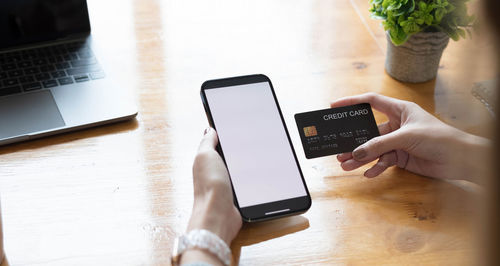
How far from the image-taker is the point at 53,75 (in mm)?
963

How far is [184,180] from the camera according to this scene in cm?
84

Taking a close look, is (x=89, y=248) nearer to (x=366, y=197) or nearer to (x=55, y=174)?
(x=55, y=174)

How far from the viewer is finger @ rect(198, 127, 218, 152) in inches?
30.6

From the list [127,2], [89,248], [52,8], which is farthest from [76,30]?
[89,248]

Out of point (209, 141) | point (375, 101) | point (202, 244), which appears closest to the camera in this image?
point (202, 244)

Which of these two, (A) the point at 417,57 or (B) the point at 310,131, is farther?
(A) the point at 417,57

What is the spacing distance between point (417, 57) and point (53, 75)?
0.66m

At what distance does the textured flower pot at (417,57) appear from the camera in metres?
0.98

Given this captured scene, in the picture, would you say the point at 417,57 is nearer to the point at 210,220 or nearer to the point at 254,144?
the point at 254,144

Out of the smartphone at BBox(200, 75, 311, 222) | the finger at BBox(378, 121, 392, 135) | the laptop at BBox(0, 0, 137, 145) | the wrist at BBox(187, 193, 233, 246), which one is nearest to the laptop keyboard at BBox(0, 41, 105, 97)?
the laptop at BBox(0, 0, 137, 145)

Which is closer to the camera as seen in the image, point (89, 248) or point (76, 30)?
point (89, 248)

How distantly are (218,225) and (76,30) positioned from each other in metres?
0.54

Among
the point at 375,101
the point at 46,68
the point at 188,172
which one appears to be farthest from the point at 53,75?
the point at 375,101

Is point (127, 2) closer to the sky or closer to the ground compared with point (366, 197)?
closer to the sky
